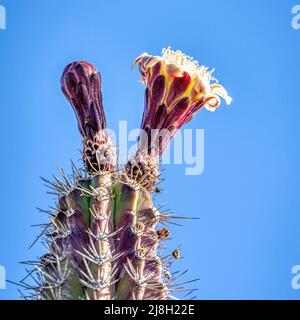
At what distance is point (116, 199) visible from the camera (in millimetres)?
7066

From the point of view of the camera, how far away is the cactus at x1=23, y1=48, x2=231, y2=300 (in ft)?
21.8

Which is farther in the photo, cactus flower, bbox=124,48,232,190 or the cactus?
cactus flower, bbox=124,48,232,190

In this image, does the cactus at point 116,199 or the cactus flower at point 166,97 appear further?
the cactus flower at point 166,97

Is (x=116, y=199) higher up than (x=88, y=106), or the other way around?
(x=88, y=106)

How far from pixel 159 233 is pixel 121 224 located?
399mm

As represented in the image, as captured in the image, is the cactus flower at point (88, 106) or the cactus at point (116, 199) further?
the cactus flower at point (88, 106)

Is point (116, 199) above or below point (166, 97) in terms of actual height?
below

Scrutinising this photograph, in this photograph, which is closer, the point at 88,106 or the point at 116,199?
the point at 116,199

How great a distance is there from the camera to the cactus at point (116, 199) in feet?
21.8

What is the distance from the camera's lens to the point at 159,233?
7156 millimetres

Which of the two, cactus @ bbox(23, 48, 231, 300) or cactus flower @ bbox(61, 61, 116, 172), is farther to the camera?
cactus flower @ bbox(61, 61, 116, 172)
